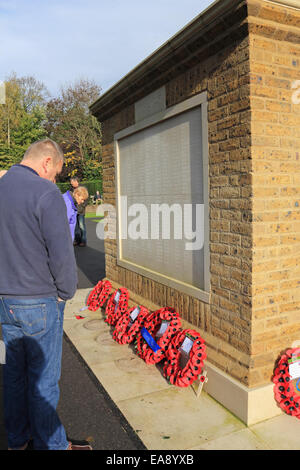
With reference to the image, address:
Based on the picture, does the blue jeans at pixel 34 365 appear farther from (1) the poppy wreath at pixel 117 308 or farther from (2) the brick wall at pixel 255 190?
(1) the poppy wreath at pixel 117 308

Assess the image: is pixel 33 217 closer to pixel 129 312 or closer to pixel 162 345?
pixel 162 345

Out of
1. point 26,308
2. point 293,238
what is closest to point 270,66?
point 293,238

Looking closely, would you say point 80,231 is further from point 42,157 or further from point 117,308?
point 42,157

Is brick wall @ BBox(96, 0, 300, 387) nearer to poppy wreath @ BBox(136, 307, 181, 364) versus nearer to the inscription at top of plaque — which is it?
poppy wreath @ BBox(136, 307, 181, 364)

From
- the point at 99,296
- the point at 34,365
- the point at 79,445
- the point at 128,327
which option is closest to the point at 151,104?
the point at 128,327

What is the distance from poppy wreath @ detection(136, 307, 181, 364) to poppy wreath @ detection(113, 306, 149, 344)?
15cm

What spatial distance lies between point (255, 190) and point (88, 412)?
240cm

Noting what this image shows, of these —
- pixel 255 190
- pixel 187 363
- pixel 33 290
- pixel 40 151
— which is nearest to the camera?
pixel 33 290

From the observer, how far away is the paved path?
114 inches

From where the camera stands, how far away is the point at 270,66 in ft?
10.0

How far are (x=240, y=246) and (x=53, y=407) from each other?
1888mm

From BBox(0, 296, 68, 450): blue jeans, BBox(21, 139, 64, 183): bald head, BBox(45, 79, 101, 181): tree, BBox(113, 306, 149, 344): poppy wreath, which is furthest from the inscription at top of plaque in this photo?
BBox(45, 79, 101, 181): tree

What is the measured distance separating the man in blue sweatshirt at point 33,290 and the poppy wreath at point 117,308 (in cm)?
274

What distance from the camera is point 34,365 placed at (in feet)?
8.07
